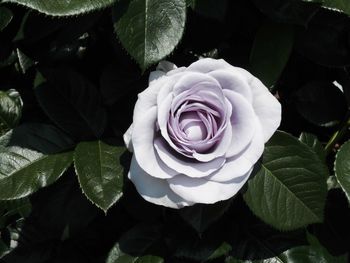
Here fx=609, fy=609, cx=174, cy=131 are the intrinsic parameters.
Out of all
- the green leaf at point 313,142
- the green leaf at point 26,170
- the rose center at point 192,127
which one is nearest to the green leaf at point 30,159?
the green leaf at point 26,170

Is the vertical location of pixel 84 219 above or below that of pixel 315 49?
below

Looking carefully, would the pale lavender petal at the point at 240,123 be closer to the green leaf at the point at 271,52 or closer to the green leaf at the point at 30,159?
the green leaf at the point at 271,52

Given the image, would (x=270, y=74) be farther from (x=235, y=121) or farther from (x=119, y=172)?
(x=119, y=172)

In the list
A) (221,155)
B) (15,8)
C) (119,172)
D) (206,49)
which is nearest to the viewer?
(221,155)

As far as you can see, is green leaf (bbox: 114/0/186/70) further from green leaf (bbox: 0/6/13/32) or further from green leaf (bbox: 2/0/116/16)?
green leaf (bbox: 0/6/13/32)

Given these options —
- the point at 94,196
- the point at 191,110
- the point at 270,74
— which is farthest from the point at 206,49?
the point at 94,196

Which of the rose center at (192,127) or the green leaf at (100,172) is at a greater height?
the rose center at (192,127)

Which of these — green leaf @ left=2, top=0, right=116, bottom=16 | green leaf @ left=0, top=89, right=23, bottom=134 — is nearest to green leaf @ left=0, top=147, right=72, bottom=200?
green leaf @ left=0, top=89, right=23, bottom=134
